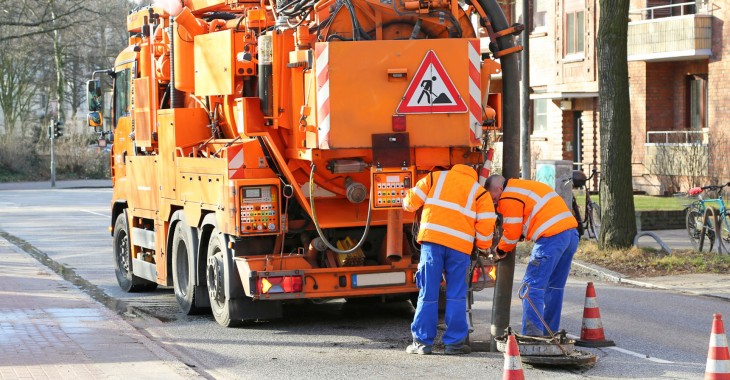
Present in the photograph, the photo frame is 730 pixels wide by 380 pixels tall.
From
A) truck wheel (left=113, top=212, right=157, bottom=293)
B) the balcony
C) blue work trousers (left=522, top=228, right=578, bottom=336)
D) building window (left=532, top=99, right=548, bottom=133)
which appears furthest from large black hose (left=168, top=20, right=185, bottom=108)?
building window (left=532, top=99, right=548, bottom=133)

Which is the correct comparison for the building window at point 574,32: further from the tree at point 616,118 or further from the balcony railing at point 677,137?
the tree at point 616,118

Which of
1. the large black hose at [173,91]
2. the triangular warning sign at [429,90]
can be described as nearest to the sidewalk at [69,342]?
the large black hose at [173,91]

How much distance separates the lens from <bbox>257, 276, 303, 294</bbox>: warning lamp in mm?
9984

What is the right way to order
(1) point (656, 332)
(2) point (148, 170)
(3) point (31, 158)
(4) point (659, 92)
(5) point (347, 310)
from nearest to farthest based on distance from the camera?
(1) point (656, 332)
(5) point (347, 310)
(2) point (148, 170)
(4) point (659, 92)
(3) point (31, 158)

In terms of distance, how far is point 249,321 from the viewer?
1109cm

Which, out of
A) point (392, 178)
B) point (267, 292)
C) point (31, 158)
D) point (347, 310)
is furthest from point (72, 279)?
point (31, 158)

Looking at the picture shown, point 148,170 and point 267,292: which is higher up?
point 148,170

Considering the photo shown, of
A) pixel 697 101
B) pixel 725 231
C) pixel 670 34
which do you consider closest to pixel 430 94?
pixel 725 231

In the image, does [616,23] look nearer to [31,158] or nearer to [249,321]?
[249,321]

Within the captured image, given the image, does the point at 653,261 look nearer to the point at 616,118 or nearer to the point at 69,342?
the point at 616,118

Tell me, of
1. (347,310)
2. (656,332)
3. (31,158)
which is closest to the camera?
(656,332)

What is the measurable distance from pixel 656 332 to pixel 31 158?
46921 mm

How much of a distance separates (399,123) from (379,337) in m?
1.99

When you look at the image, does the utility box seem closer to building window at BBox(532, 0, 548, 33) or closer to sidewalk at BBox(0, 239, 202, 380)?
sidewalk at BBox(0, 239, 202, 380)
